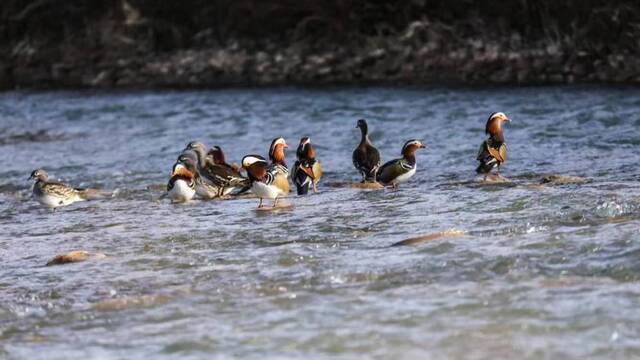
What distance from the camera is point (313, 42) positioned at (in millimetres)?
31562

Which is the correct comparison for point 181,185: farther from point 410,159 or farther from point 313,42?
point 313,42

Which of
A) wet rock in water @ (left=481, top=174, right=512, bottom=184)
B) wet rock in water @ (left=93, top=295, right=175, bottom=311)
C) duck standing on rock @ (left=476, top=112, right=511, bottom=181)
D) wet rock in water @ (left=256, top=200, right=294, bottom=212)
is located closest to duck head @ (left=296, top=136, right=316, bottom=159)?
wet rock in water @ (left=256, top=200, right=294, bottom=212)

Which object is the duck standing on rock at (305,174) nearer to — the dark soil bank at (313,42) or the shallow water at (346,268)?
the shallow water at (346,268)

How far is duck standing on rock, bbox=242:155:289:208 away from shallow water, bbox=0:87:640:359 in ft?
0.86

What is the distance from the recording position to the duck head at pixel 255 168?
13617 mm

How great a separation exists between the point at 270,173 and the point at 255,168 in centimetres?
17

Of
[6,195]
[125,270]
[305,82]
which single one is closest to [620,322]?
[125,270]

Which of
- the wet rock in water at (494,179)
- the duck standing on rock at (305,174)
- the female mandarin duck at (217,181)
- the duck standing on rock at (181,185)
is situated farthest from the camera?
the female mandarin duck at (217,181)

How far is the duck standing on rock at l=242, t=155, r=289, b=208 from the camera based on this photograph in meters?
13.5

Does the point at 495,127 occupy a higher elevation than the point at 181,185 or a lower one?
higher

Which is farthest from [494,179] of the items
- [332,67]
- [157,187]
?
[332,67]

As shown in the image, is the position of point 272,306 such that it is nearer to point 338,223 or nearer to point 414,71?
point 338,223

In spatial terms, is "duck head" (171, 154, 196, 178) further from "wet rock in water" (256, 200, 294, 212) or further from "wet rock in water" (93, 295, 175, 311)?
"wet rock in water" (93, 295, 175, 311)

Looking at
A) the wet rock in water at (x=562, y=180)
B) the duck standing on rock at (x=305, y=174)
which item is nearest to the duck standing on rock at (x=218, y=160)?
the duck standing on rock at (x=305, y=174)
